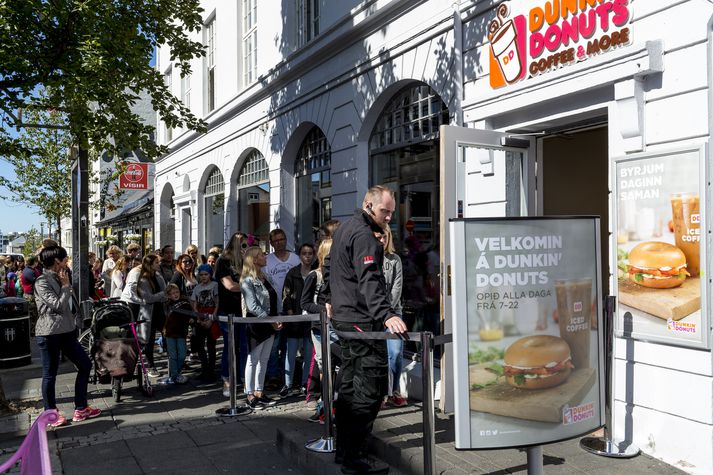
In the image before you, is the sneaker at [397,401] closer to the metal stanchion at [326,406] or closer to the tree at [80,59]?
the metal stanchion at [326,406]

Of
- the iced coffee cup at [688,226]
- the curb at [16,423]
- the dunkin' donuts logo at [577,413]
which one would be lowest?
Answer: the curb at [16,423]

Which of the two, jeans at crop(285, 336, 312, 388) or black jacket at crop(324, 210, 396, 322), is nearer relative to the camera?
black jacket at crop(324, 210, 396, 322)

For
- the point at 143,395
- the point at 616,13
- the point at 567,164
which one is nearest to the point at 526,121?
the point at 616,13

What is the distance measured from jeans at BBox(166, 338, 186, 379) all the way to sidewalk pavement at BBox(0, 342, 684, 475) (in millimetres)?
718

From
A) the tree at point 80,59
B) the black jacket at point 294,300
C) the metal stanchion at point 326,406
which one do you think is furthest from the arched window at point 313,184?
the metal stanchion at point 326,406

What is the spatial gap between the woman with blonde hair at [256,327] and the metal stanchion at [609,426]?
3.44 metres

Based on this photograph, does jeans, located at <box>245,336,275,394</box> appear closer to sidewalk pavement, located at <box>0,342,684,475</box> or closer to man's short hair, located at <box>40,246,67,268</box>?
sidewalk pavement, located at <box>0,342,684,475</box>

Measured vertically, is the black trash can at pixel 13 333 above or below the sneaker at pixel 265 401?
above

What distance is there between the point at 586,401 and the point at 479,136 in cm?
323

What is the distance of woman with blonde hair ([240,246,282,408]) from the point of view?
6.98m

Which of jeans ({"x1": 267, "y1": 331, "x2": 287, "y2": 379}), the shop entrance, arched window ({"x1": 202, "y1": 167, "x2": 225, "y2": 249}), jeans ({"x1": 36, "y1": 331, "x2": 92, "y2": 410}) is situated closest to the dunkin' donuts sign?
the shop entrance

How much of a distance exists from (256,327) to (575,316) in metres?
4.19

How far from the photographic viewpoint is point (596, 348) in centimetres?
359

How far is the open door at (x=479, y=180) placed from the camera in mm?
5695
